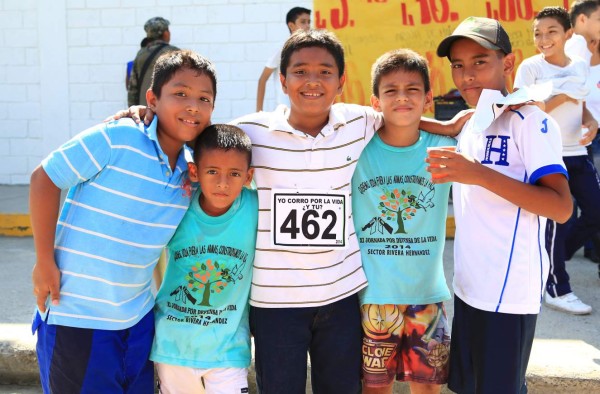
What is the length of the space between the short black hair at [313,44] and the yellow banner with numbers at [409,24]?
16.5ft

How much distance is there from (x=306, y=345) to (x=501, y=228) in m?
0.91

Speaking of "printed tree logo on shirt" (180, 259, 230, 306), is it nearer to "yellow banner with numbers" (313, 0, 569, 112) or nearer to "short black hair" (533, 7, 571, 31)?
"short black hair" (533, 7, 571, 31)

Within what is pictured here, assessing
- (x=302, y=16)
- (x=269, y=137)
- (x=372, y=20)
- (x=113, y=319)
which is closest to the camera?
(x=113, y=319)

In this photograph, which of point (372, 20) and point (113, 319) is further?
point (372, 20)

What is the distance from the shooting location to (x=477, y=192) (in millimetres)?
2633

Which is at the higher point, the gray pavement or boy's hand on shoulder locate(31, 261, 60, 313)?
boy's hand on shoulder locate(31, 261, 60, 313)

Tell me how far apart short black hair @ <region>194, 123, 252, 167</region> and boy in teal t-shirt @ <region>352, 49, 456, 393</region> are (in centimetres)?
48

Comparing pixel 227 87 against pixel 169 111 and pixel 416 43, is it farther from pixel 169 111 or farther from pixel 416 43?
pixel 169 111

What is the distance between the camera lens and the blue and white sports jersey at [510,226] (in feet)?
8.22

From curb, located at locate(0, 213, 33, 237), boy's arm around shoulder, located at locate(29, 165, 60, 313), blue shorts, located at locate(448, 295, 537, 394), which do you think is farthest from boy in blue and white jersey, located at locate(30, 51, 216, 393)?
curb, located at locate(0, 213, 33, 237)

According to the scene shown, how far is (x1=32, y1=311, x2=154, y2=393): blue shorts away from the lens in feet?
8.55

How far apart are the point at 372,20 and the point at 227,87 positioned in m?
1.81

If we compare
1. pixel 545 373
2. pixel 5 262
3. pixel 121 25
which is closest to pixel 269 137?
→ pixel 545 373

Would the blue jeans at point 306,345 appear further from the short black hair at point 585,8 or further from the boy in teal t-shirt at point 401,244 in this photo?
the short black hair at point 585,8
